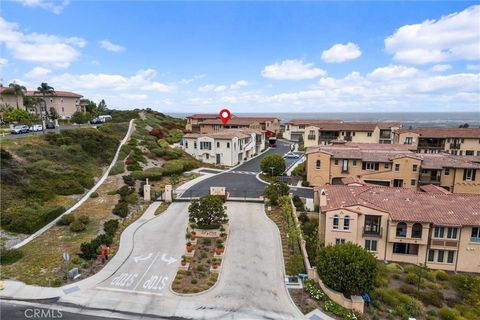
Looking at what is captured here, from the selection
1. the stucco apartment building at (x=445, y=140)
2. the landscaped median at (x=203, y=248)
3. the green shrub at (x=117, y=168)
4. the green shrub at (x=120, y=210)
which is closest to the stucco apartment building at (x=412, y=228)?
the landscaped median at (x=203, y=248)

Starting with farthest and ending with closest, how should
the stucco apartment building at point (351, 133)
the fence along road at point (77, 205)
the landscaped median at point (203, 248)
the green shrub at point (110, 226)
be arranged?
the stucco apartment building at point (351, 133) < the green shrub at point (110, 226) < the fence along road at point (77, 205) < the landscaped median at point (203, 248)

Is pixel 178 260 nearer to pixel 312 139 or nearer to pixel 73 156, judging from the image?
pixel 73 156

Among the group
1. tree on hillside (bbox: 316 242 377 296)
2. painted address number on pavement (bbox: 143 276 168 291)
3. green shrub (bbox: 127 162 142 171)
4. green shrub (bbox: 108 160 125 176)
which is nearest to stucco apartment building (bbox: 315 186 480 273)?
tree on hillside (bbox: 316 242 377 296)

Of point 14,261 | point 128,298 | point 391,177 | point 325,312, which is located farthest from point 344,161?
point 14,261

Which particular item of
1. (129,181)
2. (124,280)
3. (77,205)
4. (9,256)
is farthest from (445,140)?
(9,256)

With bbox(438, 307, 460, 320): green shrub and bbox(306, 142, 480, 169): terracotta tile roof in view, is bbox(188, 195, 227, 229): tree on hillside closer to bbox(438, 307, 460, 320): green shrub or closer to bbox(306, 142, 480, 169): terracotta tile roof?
bbox(438, 307, 460, 320): green shrub

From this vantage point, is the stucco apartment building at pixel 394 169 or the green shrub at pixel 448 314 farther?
the stucco apartment building at pixel 394 169

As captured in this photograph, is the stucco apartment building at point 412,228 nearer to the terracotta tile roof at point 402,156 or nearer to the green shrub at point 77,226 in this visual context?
the terracotta tile roof at point 402,156
